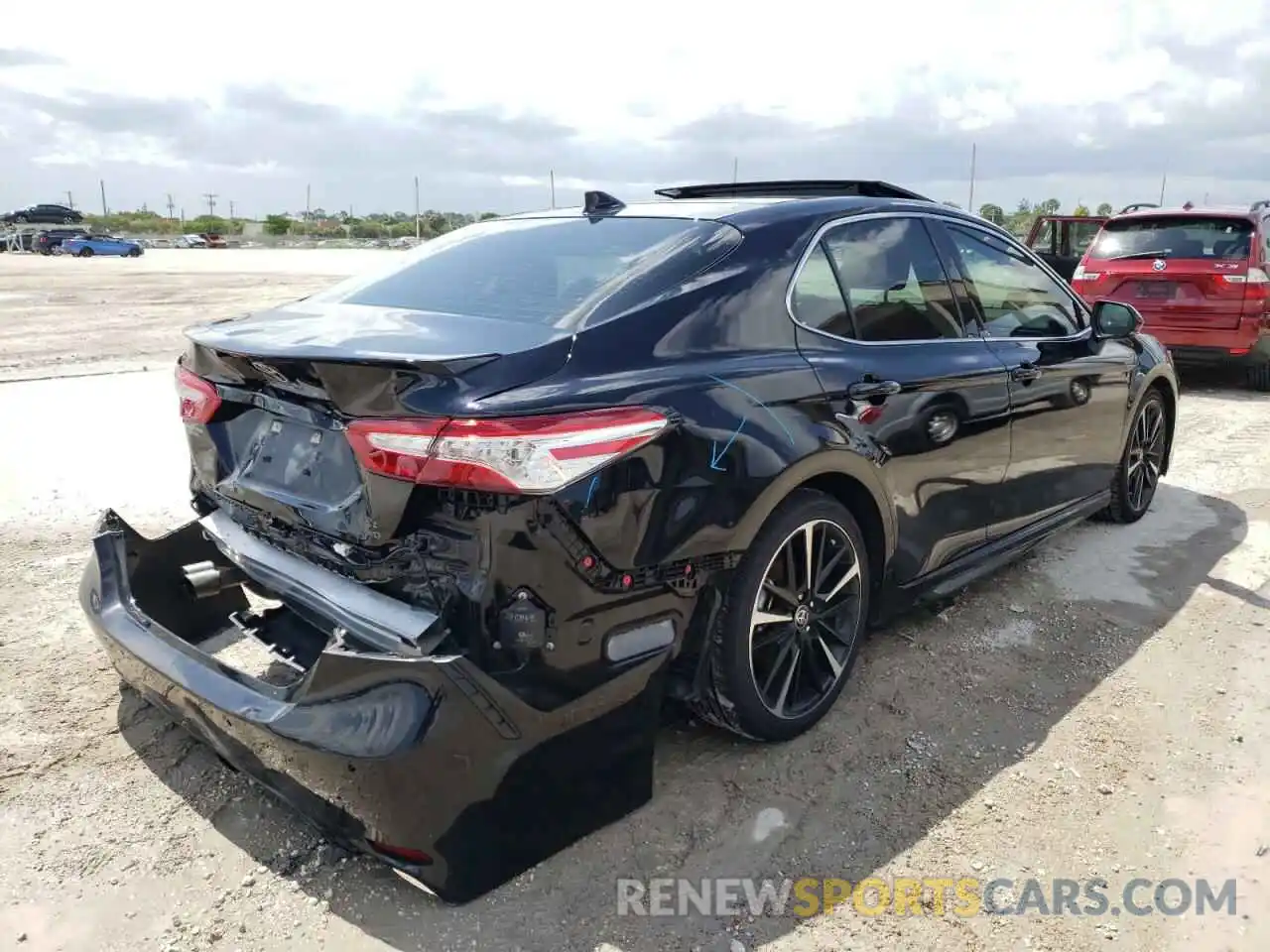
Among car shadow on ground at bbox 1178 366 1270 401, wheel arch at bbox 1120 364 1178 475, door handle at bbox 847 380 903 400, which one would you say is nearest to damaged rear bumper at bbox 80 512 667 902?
door handle at bbox 847 380 903 400

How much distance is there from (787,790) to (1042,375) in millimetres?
2151

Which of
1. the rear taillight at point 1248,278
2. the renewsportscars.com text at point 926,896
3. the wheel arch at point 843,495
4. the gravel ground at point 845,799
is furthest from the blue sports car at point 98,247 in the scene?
the renewsportscars.com text at point 926,896

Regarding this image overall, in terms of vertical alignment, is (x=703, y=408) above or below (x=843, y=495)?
above

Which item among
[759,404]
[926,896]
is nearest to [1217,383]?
[759,404]

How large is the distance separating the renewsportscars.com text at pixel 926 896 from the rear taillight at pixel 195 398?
5.85 ft

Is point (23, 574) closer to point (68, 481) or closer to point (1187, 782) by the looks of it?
point (68, 481)

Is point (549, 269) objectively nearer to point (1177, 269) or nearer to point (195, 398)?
point (195, 398)

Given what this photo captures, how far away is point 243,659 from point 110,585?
0.60 meters

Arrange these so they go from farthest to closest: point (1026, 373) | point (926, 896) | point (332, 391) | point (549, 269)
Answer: point (1026, 373)
point (549, 269)
point (926, 896)
point (332, 391)

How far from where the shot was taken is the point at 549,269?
2.97 metres

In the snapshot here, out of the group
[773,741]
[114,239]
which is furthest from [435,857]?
[114,239]

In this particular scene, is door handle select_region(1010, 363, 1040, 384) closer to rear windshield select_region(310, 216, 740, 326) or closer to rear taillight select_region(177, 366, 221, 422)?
rear windshield select_region(310, 216, 740, 326)

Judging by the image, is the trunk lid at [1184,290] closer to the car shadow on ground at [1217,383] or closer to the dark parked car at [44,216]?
the car shadow on ground at [1217,383]

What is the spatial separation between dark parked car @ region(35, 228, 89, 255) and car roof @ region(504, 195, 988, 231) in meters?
52.1
